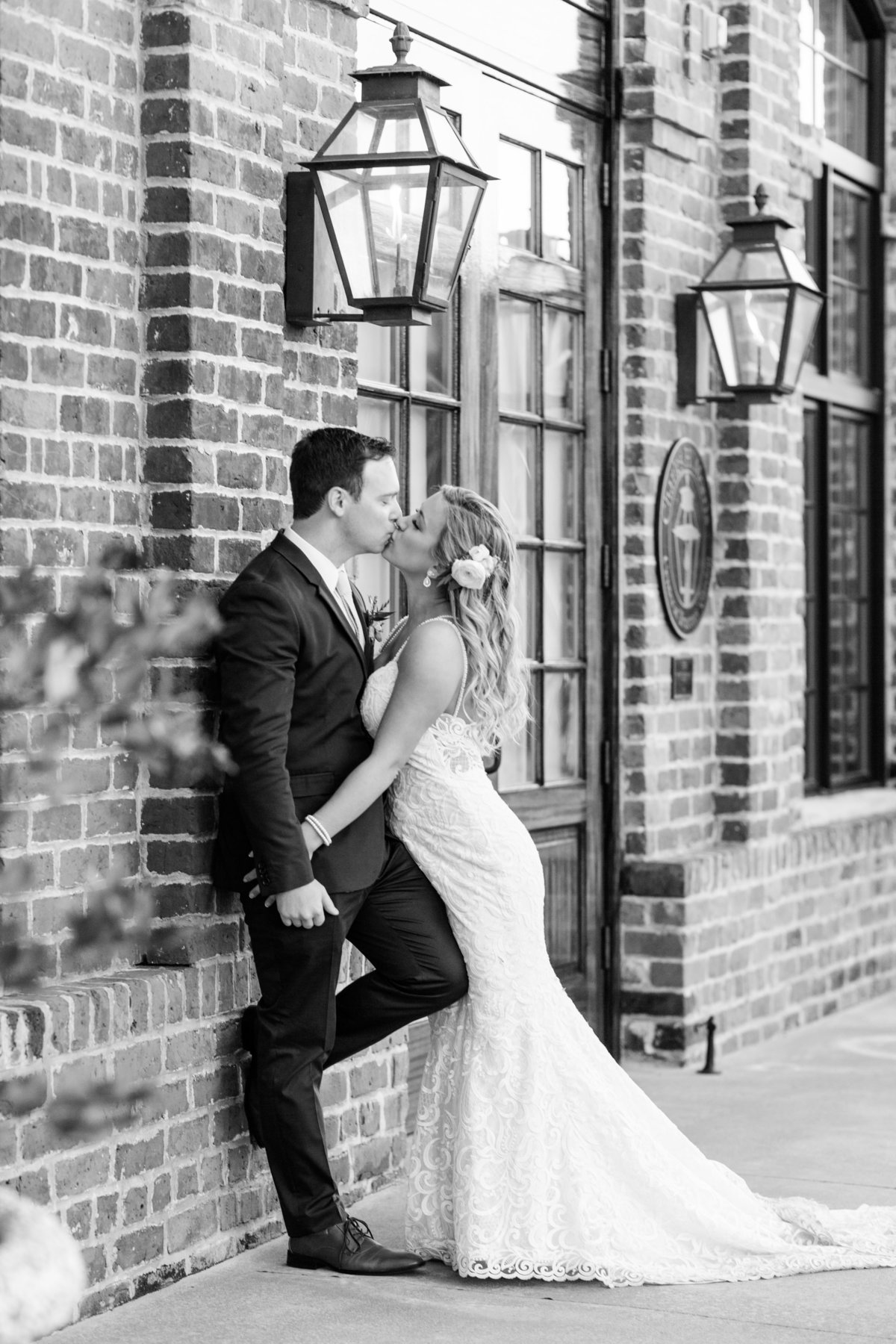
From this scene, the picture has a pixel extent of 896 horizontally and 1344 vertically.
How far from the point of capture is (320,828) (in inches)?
173

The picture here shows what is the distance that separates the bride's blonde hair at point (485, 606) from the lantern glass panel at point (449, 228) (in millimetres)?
512

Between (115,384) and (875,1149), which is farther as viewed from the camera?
(875,1149)

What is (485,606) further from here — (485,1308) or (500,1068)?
(485,1308)

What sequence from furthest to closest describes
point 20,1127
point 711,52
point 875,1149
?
point 711,52, point 875,1149, point 20,1127

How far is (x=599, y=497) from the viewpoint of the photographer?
705 cm

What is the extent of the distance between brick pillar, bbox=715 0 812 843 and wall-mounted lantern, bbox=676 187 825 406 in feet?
1.49

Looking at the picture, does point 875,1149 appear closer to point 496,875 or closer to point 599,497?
point 496,875

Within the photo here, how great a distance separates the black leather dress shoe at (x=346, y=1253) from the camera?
4430mm

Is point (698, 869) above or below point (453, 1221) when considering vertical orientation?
above

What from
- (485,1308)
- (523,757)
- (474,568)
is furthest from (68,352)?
(523,757)

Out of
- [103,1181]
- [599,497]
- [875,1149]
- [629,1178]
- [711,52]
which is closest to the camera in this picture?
[103,1181]

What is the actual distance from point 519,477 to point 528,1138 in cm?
271

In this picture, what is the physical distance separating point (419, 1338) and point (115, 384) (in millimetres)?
2114

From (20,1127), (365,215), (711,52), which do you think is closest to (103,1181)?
(20,1127)
